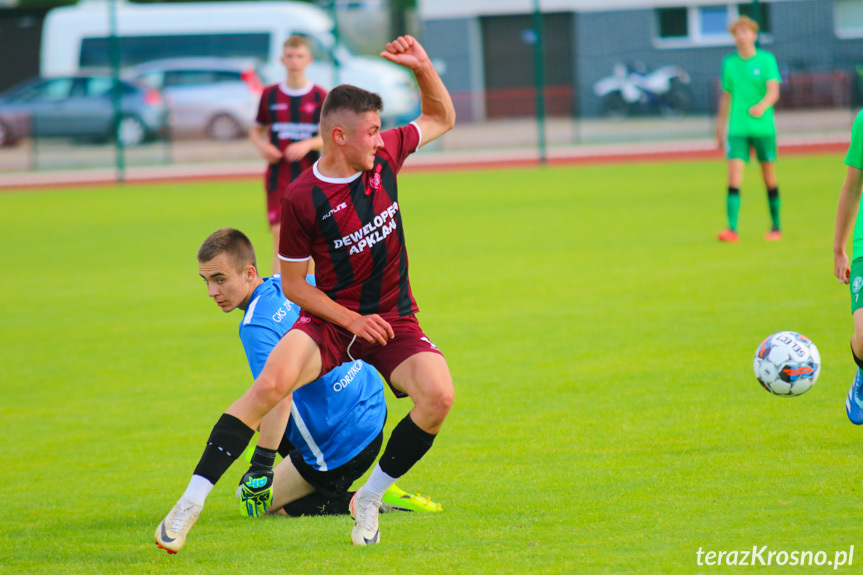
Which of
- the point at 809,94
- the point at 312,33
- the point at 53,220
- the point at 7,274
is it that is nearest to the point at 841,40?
the point at 809,94

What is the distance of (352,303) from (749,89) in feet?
27.0

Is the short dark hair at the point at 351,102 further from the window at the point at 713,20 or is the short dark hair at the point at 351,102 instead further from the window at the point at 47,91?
the window at the point at 713,20

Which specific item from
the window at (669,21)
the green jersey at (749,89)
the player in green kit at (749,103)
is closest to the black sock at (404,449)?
the player in green kit at (749,103)

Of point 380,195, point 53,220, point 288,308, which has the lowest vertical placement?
point 53,220

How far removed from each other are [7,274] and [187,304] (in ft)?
10.7

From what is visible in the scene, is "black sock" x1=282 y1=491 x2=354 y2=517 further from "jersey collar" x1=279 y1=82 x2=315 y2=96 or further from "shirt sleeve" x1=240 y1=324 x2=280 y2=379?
"jersey collar" x1=279 y1=82 x2=315 y2=96

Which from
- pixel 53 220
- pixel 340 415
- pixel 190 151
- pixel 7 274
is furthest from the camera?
pixel 190 151

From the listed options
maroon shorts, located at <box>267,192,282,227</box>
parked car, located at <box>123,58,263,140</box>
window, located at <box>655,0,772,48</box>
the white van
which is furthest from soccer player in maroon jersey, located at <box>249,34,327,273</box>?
window, located at <box>655,0,772,48</box>

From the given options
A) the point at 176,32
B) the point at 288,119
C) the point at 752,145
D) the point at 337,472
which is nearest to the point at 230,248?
the point at 337,472

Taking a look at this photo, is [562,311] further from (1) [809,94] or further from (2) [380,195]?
(1) [809,94]

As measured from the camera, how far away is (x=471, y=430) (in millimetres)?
5238

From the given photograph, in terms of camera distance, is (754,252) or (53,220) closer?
(754,252)

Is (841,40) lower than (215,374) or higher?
higher

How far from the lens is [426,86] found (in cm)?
427
